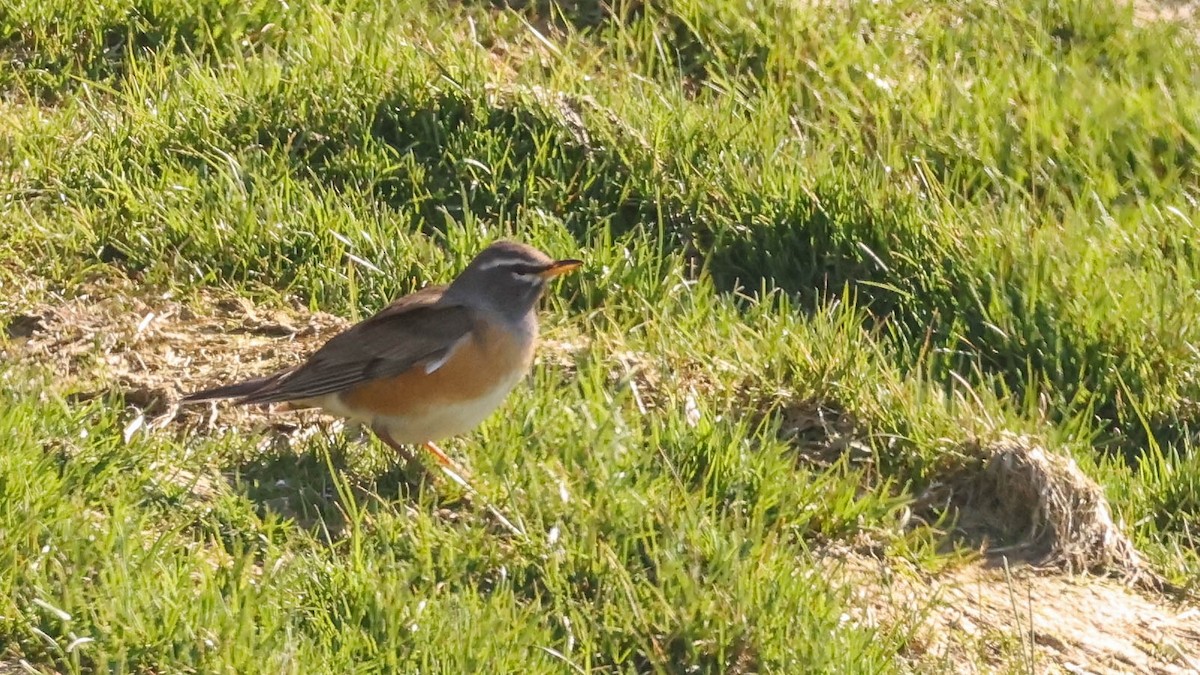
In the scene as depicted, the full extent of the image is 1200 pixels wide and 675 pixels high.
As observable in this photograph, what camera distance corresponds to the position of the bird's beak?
6145mm

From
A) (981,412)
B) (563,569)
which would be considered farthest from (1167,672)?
(563,569)

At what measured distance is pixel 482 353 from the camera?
19.0 feet

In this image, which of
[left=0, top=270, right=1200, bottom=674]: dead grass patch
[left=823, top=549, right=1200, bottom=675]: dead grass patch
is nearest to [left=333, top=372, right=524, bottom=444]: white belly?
[left=0, top=270, right=1200, bottom=674]: dead grass patch

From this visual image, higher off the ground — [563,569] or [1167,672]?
[563,569]

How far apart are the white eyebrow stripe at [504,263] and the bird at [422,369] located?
0.12 ft

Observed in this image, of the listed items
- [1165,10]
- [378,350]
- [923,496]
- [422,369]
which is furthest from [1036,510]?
[1165,10]

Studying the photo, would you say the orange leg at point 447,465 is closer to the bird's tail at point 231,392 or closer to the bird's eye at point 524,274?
the bird's tail at point 231,392

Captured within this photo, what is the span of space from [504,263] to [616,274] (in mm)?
813

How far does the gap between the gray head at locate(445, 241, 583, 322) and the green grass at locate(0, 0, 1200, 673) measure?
0.31m

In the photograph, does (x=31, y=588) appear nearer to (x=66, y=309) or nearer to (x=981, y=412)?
(x=66, y=309)

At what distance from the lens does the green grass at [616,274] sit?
4.86 m

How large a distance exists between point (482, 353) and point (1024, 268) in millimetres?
2269

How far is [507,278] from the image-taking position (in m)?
6.09

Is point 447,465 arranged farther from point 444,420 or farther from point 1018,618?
point 1018,618
